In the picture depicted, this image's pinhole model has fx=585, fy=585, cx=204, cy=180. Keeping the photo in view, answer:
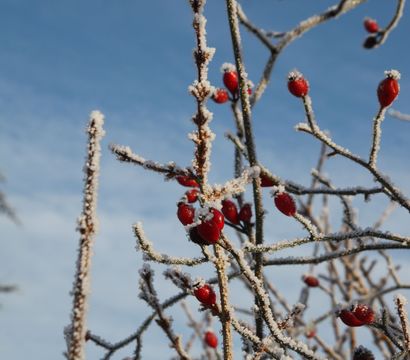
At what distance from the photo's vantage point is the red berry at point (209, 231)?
1181mm

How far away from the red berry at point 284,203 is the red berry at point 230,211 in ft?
0.72

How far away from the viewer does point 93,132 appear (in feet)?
3.06

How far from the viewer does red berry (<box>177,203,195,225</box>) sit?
144 cm

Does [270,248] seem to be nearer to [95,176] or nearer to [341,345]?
[95,176]

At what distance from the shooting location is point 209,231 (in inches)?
46.9

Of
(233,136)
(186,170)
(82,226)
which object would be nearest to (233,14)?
(233,136)

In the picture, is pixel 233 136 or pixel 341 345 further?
pixel 341 345

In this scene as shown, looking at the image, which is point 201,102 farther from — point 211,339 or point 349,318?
point 211,339

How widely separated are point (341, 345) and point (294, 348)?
3.35 metres

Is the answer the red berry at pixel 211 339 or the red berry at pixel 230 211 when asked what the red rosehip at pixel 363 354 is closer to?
the red berry at pixel 230 211

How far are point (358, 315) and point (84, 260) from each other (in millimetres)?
1014

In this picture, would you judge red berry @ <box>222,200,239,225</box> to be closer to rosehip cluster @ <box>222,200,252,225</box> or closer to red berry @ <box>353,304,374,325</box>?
rosehip cluster @ <box>222,200,252,225</box>

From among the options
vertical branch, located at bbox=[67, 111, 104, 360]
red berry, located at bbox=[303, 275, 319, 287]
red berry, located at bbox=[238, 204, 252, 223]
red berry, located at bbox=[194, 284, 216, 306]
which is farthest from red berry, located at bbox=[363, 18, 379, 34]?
vertical branch, located at bbox=[67, 111, 104, 360]

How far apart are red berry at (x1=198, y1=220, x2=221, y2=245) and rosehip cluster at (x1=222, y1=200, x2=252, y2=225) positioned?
0.86m
